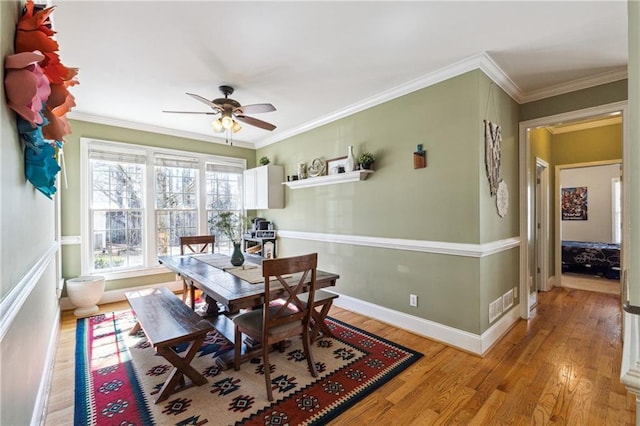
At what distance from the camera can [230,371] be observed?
7.53 feet

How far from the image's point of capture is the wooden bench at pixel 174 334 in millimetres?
1947

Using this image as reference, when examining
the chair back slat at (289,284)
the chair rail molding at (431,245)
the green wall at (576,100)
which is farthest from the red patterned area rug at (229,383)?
the green wall at (576,100)

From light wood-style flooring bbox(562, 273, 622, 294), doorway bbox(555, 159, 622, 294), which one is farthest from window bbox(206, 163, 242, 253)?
light wood-style flooring bbox(562, 273, 622, 294)

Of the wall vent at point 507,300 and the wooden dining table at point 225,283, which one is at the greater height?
the wooden dining table at point 225,283

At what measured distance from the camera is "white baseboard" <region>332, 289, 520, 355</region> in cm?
259

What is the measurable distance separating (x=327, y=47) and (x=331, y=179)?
1.78 metres

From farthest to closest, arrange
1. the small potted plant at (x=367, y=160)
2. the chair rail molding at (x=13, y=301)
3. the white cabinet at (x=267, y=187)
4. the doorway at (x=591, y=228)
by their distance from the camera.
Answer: the doorway at (x=591, y=228), the white cabinet at (x=267, y=187), the small potted plant at (x=367, y=160), the chair rail molding at (x=13, y=301)

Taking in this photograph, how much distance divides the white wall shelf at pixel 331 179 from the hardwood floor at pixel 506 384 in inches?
69.4

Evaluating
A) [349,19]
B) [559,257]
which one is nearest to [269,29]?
[349,19]

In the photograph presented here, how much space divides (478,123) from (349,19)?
4.80 feet

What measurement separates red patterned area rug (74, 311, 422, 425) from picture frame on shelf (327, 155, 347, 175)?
6.76 ft

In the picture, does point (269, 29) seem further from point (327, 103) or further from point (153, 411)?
point (153, 411)

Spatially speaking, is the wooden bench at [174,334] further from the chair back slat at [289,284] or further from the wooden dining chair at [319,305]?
the wooden dining chair at [319,305]

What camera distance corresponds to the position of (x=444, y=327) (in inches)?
110
